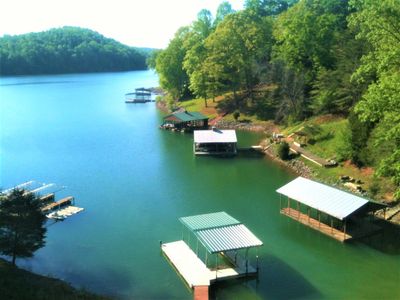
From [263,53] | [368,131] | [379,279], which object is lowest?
[379,279]

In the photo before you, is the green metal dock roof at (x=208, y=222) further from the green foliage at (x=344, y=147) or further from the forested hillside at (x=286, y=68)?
the green foliage at (x=344, y=147)

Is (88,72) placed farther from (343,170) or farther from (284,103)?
(343,170)

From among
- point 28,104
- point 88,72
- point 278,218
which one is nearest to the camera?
point 278,218

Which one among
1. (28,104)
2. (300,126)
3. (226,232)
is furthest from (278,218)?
(28,104)

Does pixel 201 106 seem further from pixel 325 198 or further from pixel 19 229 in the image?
pixel 19 229

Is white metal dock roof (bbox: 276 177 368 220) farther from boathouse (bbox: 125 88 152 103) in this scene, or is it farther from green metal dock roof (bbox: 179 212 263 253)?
boathouse (bbox: 125 88 152 103)

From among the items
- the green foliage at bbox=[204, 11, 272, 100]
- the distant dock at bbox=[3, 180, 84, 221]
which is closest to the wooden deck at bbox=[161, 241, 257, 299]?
the distant dock at bbox=[3, 180, 84, 221]
